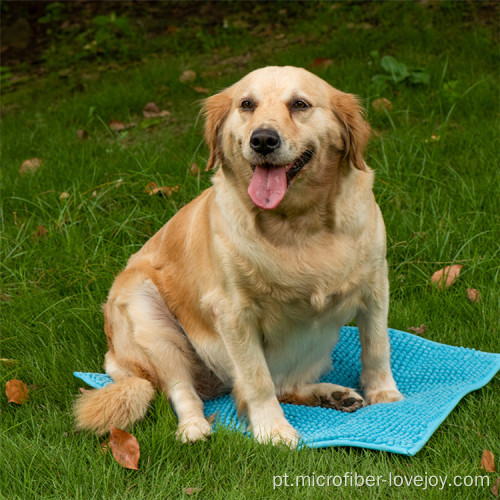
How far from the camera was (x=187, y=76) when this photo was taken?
632 centimetres

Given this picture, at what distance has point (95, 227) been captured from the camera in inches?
168

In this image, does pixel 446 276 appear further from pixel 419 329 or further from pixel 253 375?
pixel 253 375

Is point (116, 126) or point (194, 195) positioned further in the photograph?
point (116, 126)

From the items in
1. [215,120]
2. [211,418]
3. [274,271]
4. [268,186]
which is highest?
[215,120]

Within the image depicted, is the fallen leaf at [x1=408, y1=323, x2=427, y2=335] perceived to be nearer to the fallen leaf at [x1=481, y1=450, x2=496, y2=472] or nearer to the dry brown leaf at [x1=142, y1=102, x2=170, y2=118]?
the fallen leaf at [x1=481, y1=450, x2=496, y2=472]

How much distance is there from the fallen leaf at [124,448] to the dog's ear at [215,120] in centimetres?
112

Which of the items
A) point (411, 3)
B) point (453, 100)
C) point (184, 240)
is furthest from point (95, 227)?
point (411, 3)

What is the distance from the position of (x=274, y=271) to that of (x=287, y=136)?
20.1 inches

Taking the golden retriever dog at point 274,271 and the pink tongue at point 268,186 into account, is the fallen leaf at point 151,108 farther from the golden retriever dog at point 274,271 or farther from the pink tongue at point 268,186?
the pink tongue at point 268,186

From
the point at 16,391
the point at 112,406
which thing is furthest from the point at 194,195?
the point at 112,406

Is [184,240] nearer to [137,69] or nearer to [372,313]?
[372,313]

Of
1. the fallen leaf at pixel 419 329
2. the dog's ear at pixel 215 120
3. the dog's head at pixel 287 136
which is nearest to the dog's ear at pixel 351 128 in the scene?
the dog's head at pixel 287 136

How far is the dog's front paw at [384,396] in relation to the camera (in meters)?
3.01

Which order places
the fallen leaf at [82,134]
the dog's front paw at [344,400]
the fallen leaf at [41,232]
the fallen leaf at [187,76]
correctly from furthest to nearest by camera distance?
the fallen leaf at [187,76] → the fallen leaf at [82,134] → the fallen leaf at [41,232] → the dog's front paw at [344,400]
